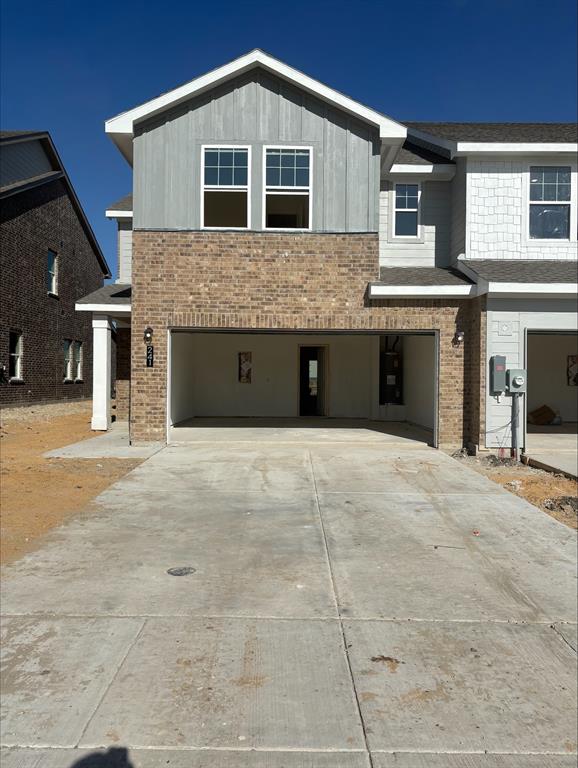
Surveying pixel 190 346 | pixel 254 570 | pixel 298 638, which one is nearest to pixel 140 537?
pixel 254 570

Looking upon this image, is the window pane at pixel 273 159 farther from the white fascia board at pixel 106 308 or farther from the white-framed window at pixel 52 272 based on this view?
the white-framed window at pixel 52 272

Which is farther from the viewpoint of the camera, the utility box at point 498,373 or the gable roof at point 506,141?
the gable roof at point 506,141

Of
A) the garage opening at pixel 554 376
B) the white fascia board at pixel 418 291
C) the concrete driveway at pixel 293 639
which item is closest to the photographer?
the concrete driveway at pixel 293 639

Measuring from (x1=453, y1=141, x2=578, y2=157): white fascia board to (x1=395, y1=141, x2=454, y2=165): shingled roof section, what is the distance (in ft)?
4.10

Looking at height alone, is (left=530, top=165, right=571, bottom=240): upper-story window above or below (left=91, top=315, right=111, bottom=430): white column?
above

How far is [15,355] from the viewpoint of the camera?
20.3m

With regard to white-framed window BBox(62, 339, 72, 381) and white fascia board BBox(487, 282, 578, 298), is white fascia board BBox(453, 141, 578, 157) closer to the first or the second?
white fascia board BBox(487, 282, 578, 298)

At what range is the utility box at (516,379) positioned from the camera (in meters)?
11.3

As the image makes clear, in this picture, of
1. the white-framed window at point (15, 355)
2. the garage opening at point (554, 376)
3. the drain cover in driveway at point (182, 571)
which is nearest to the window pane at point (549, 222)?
the garage opening at point (554, 376)

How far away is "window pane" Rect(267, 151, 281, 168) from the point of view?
1216 cm

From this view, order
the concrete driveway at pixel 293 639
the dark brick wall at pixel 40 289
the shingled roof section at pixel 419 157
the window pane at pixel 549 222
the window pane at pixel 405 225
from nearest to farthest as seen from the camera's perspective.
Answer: the concrete driveway at pixel 293 639
the window pane at pixel 549 222
the shingled roof section at pixel 419 157
the window pane at pixel 405 225
the dark brick wall at pixel 40 289

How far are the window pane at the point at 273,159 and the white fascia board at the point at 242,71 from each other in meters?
1.40

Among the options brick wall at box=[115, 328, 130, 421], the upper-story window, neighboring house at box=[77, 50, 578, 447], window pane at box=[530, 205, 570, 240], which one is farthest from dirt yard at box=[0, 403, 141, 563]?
the upper-story window

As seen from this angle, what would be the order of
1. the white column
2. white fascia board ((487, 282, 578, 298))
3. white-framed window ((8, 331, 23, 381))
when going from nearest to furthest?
1. white fascia board ((487, 282, 578, 298))
2. the white column
3. white-framed window ((8, 331, 23, 381))
